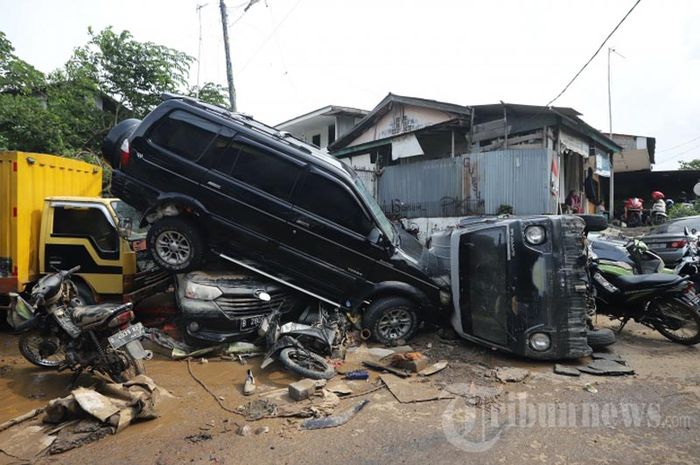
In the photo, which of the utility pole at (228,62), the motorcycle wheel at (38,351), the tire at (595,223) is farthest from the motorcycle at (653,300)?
the utility pole at (228,62)

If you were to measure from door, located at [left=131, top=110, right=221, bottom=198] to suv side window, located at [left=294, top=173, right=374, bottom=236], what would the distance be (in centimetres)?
135

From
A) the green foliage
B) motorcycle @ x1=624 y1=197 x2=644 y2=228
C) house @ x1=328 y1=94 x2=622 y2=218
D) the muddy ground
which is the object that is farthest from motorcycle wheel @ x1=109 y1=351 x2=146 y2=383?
the green foliage

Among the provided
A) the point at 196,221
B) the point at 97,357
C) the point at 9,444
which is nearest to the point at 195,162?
the point at 196,221

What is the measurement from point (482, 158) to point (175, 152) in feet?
26.7

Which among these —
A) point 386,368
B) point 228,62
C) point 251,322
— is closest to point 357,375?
point 386,368

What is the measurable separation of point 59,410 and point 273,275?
274 cm

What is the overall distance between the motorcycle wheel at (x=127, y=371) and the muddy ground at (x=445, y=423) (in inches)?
12.5

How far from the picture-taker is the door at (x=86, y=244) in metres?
6.04

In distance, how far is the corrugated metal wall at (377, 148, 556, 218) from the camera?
10.6 meters

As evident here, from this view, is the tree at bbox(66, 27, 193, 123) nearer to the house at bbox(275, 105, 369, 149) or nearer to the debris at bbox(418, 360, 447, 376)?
the house at bbox(275, 105, 369, 149)

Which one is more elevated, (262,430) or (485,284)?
(485,284)

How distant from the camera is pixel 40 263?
600 cm

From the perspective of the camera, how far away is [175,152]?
569 centimetres

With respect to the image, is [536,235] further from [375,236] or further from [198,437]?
[198,437]
